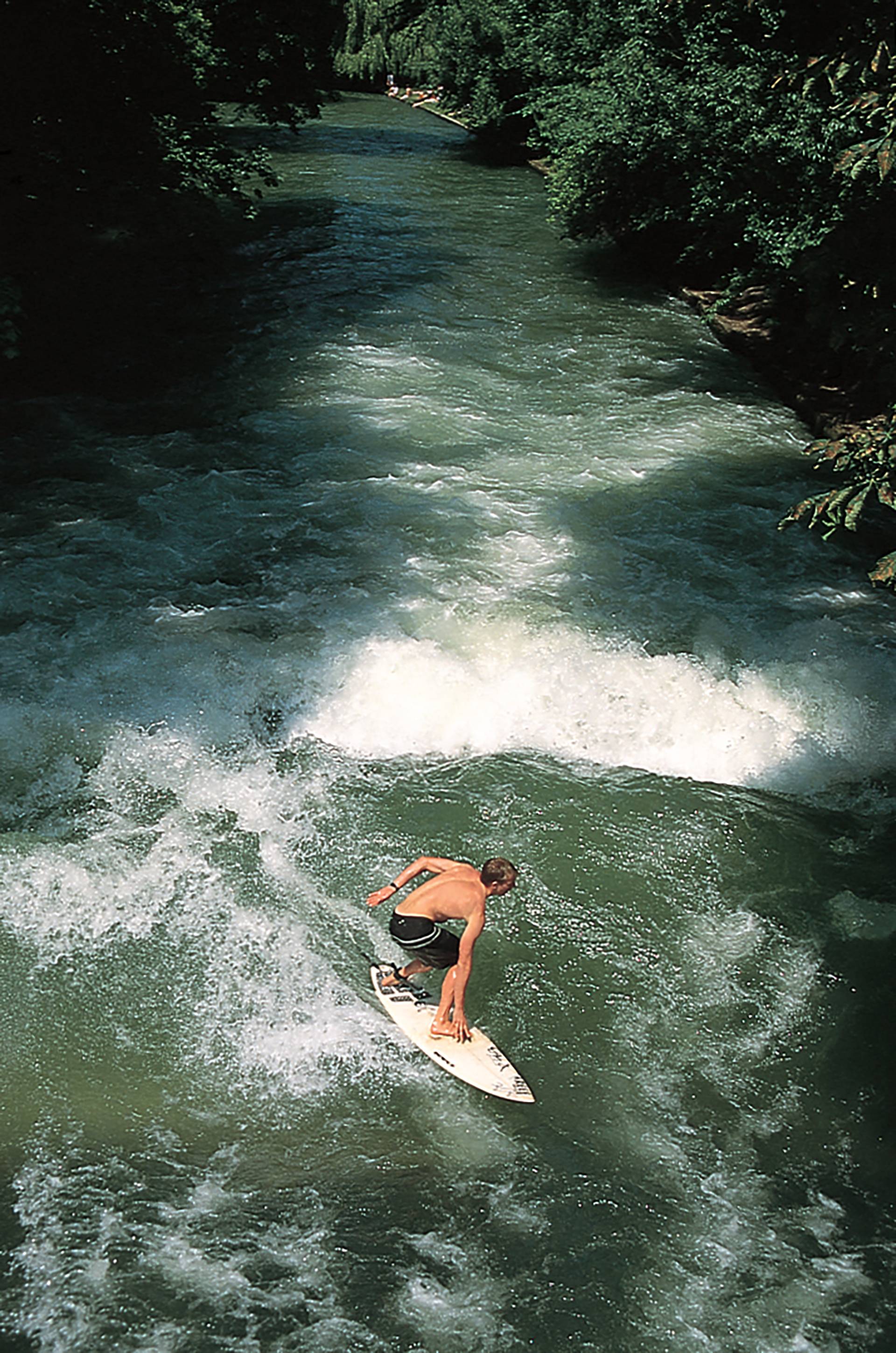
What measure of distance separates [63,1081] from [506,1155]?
77.4 inches

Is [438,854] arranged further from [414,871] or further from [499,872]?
[499,872]

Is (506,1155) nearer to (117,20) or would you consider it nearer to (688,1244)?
(688,1244)

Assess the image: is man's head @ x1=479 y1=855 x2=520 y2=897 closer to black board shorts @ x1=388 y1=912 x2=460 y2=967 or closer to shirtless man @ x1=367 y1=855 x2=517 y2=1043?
shirtless man @ x1=367 y1=855 x2=517 y2=1043

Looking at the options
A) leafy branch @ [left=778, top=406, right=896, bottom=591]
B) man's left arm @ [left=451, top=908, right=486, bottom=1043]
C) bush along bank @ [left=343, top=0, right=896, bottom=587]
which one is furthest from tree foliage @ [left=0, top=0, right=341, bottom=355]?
man's left arm @ [left=451, top=908, right=486, bottom=1043]

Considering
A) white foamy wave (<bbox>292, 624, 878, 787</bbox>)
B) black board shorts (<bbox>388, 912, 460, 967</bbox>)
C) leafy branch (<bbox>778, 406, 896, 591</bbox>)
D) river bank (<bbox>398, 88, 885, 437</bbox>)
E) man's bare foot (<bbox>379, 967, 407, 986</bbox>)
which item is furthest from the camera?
river bank (<bbox>398, 88, 885, 437</bbox>)

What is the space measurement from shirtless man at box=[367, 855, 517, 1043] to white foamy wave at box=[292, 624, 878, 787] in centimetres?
204

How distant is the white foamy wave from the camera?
770 cm

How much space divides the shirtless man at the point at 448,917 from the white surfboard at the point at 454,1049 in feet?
0.18

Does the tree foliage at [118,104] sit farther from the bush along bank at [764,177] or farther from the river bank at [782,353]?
the river bank at [782,353]

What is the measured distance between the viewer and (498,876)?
18.2 feet

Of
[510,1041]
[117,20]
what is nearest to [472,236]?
[117,20]

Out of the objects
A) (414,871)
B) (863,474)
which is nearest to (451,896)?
(414,871)

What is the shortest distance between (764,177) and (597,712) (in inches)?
314

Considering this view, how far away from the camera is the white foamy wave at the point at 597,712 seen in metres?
7.70
